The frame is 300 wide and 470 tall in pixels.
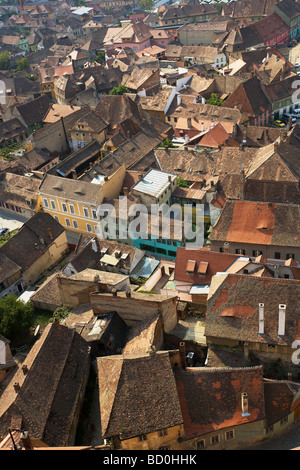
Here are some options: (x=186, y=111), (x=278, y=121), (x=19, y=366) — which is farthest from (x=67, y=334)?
(x=278, y=121)

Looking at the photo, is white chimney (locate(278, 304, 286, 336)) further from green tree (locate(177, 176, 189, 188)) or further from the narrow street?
green tree (locate(177, 176, 189, 188))

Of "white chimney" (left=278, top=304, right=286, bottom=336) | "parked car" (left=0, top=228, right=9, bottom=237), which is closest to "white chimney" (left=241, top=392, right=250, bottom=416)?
"white chimney" (left=278, top=304, right=286, bottom=336)

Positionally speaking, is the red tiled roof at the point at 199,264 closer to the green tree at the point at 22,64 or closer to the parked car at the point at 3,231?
the parked car at the point at 3,231

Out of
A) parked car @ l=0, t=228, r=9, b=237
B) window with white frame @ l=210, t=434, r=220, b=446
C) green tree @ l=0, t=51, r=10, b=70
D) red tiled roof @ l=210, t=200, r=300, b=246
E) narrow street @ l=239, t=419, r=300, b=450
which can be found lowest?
parked car @ l=0, t=228, r=9, b=237

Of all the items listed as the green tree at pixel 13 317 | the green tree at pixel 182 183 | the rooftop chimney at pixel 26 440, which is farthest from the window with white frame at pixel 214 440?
the green tree at pixel 182 183

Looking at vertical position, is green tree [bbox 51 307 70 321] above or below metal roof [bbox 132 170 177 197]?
below
